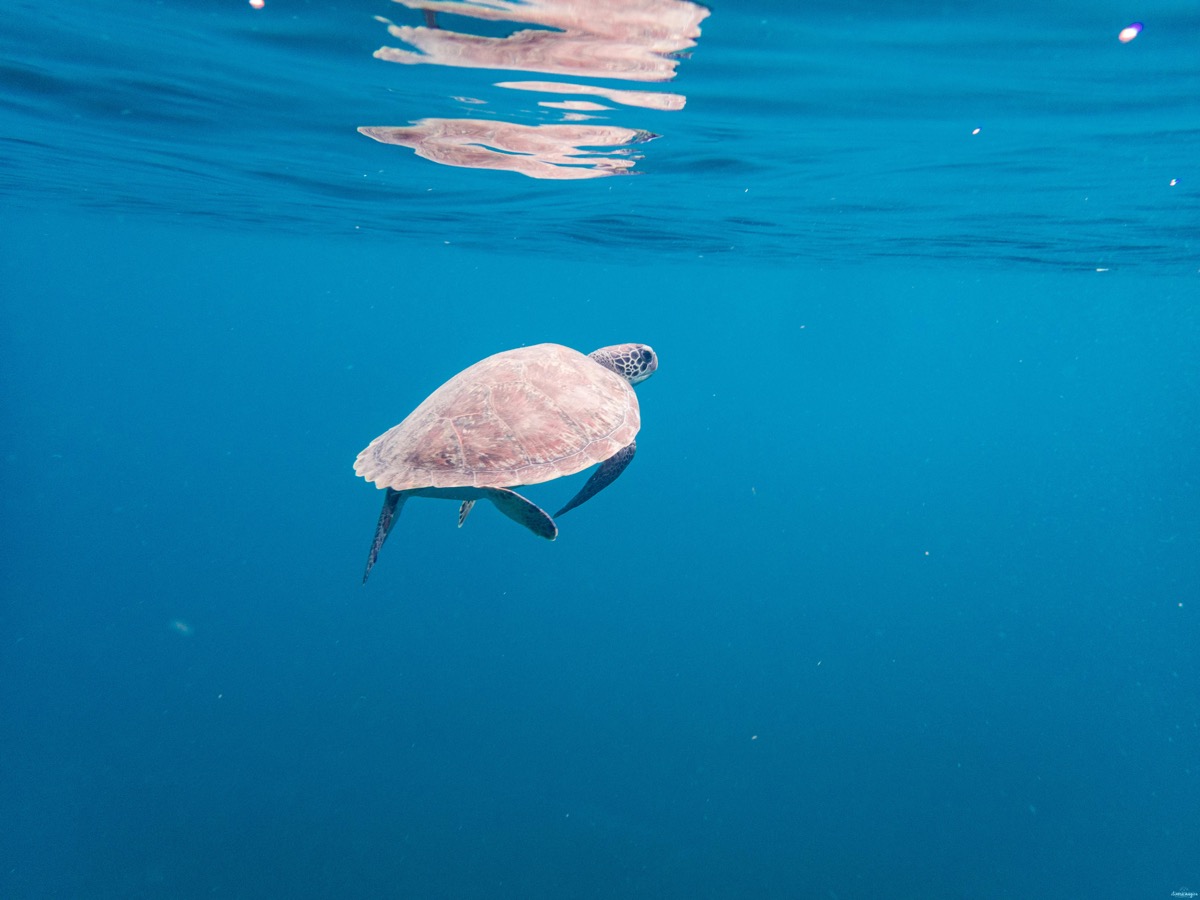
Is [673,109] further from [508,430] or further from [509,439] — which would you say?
[509,439]

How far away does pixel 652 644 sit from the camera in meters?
19.8

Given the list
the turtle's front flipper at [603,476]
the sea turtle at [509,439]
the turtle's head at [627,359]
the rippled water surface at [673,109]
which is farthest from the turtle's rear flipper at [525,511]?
the rippled water surface at [673,109]

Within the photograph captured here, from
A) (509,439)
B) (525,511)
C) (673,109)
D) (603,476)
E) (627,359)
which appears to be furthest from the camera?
(627,359)

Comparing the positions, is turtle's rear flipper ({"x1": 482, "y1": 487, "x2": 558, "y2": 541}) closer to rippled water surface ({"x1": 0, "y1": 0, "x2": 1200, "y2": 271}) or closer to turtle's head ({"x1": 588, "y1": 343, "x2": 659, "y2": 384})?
turtle's head ({"x1": 588, "y1": 343, "x2": 659, "y2": 384})

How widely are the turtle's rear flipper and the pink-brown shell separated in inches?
5.3

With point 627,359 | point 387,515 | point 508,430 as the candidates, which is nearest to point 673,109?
point 627,359

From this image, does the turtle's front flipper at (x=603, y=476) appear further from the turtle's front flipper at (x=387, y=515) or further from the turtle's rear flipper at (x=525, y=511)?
the turtle's front flipper at (x=387, y=515)

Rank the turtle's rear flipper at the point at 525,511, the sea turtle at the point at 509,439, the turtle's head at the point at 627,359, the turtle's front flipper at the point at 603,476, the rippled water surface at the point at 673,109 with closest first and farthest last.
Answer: the turtle's rear flipper at the point at 525,511 → the sea turtle at the point at 509,439 → the turtle's front flipper at the point at 603,476 → the rippled water surface at the point at 673,109 → the turtle's head at the point at 627,359

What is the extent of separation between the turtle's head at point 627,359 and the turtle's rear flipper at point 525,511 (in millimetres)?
3763

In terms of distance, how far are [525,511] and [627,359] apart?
4.18 metres

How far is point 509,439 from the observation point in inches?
249

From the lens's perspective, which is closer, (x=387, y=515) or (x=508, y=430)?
(x=508, y=430)

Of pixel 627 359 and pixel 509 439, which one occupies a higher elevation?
pixel 627 359

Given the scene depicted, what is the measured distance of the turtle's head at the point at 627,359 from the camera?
9.42 meters
